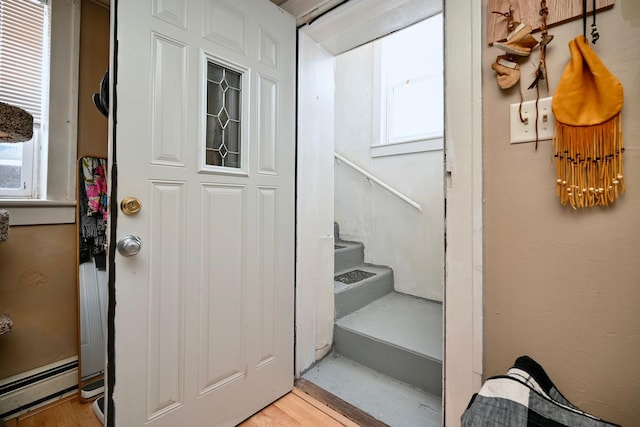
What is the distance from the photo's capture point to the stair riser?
138 centimetres

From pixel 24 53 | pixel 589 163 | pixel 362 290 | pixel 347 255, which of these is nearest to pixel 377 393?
pixel 362 290

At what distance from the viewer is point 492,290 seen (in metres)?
0.94

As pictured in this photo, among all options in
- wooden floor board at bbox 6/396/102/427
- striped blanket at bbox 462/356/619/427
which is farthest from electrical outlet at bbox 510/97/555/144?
wooden floor board at bbox 6/396/102/427

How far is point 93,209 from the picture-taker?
1399 mm

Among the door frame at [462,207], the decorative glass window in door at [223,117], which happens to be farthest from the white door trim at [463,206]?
the decorative glass window in door at [223,117]

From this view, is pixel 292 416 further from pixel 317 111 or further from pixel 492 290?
pixel 317 111

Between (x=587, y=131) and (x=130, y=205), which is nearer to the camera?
(x=587, y=131)

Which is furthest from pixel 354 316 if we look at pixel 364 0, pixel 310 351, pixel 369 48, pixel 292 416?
pixel 369 48

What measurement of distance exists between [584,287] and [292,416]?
4.11ft

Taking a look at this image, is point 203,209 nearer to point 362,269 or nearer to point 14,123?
point 14,123

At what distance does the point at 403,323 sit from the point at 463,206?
108 cm

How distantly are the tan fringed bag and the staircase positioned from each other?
1003 millimetres

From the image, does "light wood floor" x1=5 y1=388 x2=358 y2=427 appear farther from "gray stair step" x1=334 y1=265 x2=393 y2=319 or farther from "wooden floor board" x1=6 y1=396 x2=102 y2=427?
"gray stair step" x1=334 y1=265 x2=393 y2=319

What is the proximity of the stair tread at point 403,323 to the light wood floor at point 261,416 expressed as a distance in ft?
1.53
